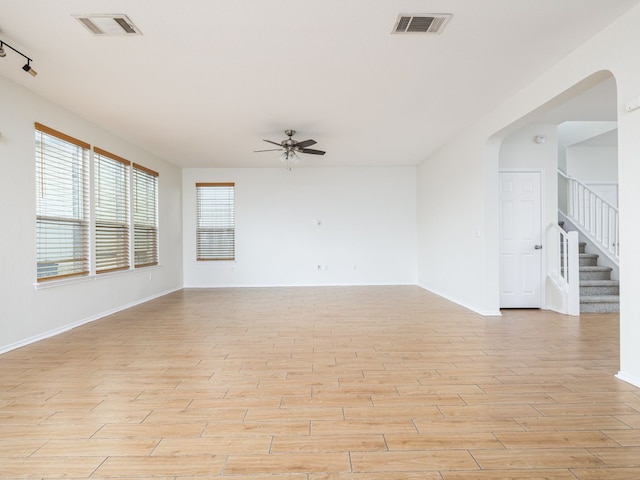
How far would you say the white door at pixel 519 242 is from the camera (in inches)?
223

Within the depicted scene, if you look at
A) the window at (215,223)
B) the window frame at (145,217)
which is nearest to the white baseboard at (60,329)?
the window frame at (145,217)

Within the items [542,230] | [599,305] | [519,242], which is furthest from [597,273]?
[519,242]

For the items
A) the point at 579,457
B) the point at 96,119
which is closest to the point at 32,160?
the point at 96,119

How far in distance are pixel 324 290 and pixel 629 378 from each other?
18.2 feet

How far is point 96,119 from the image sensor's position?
5.03m

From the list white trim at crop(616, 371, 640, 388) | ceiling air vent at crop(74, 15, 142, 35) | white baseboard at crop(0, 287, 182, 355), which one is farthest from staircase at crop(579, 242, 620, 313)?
white baseboard at crop(0, 287, 182, 355)

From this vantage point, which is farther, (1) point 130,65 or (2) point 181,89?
(2) point 181,89

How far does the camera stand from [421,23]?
9.20ft

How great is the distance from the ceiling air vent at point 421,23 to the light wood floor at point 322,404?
2.78 meters

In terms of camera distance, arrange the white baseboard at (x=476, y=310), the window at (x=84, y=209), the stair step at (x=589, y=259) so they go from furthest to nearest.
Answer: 1. the stair step at (x=589, y=259)
2. the white baseboard at (x=476, y=310)
3. the window at (x=84, y=209)

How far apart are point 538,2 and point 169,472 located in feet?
12.2

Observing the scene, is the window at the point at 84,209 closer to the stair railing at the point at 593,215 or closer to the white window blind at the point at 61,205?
the white window blind at the point at 61,205

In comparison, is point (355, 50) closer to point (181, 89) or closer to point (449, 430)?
point (181, 89)

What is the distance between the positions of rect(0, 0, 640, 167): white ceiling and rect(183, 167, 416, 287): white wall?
118 inches
